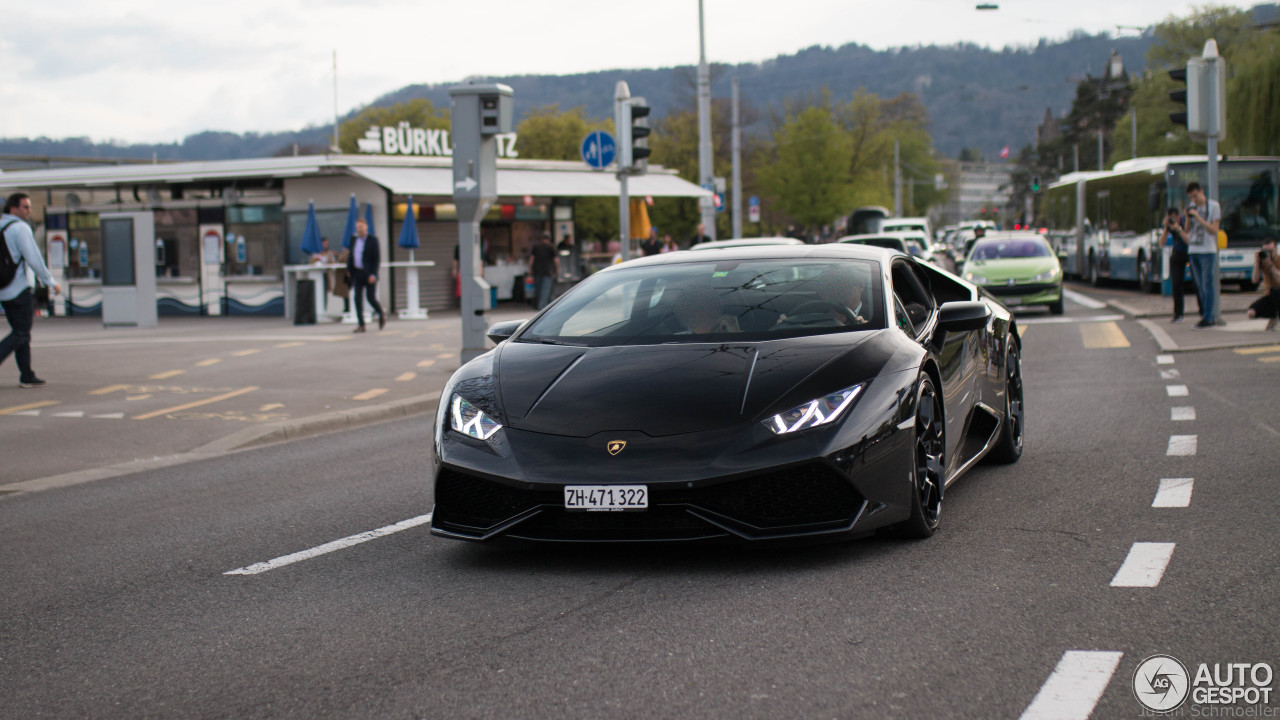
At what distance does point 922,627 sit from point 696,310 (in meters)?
2.15

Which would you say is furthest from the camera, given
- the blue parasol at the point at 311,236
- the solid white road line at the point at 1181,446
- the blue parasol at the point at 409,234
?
the blue parasol at the point at 409,234

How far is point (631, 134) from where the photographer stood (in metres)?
16.4

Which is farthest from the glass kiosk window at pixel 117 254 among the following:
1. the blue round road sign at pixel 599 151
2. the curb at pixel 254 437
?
the curb at pixel 254 437

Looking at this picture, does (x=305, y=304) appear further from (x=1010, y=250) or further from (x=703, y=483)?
(x=703, y=483)

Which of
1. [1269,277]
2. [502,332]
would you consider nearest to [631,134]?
[1269,277]

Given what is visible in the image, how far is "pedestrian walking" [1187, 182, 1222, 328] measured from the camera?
16453 millimetres

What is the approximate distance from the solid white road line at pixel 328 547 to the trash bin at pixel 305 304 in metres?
19.2

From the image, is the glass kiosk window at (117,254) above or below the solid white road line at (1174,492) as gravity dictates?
above

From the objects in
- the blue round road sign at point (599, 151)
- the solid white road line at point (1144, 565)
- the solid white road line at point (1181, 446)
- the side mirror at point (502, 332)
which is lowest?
the solid white road line at point (1181, 446)

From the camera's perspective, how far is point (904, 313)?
600cm

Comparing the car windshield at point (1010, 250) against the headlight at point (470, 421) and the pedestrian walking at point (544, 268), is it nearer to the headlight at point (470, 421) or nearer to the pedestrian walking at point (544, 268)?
the pedestrian walking at point (544, 268)

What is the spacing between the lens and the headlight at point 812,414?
15.7 ft

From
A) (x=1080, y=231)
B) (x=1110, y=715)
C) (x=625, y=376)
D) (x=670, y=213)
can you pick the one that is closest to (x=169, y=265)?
(x=1080, y=231)

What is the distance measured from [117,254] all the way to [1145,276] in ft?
70.9
